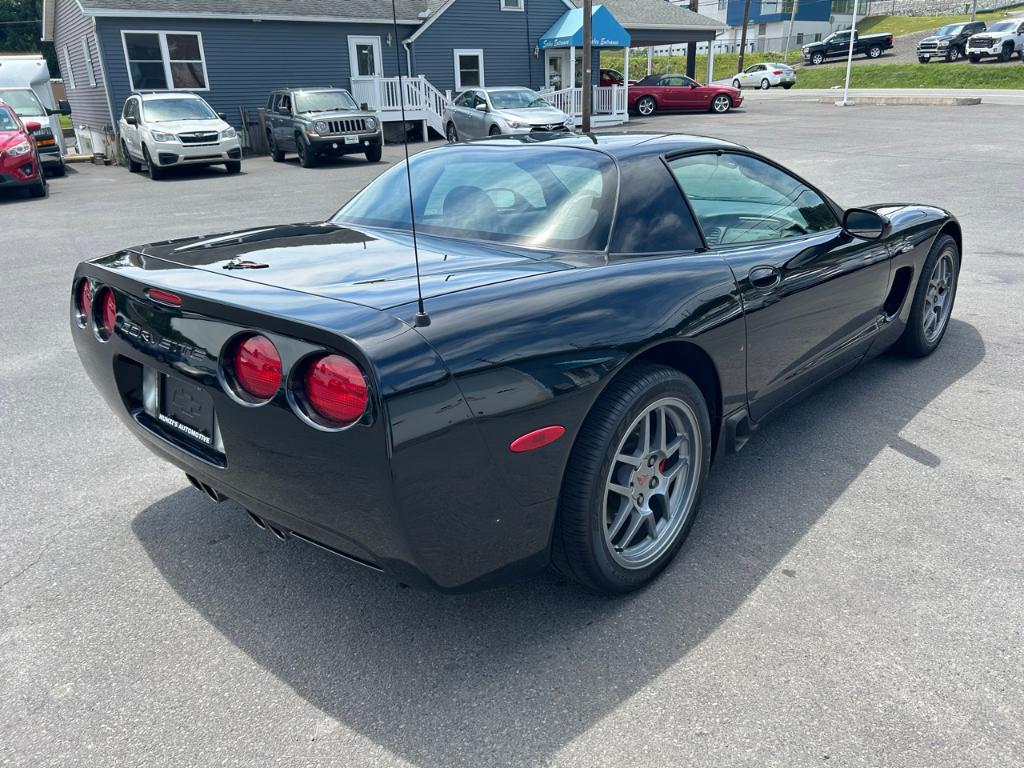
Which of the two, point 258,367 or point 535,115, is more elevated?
point 258,367

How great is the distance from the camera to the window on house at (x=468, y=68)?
2589 cm

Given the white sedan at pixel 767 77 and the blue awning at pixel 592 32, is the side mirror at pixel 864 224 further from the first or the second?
the white sedan at pixel 767 77

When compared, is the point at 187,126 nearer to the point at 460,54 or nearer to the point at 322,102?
the point at 322,102

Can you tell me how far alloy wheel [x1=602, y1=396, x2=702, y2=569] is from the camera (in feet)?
8.38

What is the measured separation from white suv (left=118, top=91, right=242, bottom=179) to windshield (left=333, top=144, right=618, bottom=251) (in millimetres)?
14221

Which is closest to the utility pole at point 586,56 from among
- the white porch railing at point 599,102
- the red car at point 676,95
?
the white porch railing at point 599,102

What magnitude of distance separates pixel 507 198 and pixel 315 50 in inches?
899

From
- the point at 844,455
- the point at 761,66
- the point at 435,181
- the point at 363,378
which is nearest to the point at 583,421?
the point at 363,378

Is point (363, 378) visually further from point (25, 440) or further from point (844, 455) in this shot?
point (25, 440)

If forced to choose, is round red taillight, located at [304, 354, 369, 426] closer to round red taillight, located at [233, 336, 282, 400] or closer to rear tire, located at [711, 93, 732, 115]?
round red taillight, located at [233, 336, 282, 400]

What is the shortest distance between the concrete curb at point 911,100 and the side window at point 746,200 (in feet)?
88.3

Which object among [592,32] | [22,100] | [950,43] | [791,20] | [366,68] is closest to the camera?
[22,100]

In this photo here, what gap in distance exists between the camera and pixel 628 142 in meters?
3.23

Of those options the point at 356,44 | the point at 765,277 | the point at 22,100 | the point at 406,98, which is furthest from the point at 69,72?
the point at 765,277
